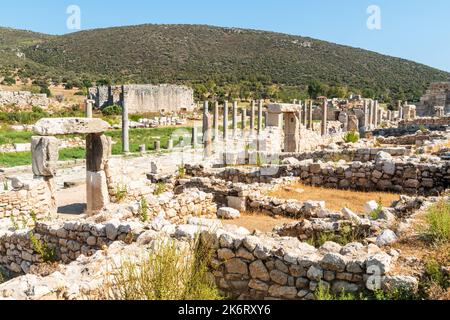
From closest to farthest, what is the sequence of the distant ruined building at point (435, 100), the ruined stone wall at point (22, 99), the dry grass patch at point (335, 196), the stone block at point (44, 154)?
the dry grass patch at point (335, 196), the stone block at point (44, 154), the ruined stone wall at point (22, 99), the distant ruined building at point (435, 100)

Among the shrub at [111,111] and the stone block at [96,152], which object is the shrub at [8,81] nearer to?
the shrub at [111,111]

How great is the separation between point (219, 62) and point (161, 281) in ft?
272

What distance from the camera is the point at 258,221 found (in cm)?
880

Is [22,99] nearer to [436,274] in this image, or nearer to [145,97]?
[145,97]

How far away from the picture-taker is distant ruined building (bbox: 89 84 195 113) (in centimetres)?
4734

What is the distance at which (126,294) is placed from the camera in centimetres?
401

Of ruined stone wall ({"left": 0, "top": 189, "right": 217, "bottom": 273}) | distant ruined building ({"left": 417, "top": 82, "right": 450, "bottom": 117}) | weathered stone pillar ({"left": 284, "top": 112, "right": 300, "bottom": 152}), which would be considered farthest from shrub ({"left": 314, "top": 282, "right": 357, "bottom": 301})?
distant ruined building ({"left": 417, "top": 82, "right": 450, "bottom": 117})

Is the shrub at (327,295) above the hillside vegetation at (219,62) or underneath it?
underneath

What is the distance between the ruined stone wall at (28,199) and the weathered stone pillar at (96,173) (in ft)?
3.05

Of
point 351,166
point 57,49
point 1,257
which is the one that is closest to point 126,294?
point 1,257

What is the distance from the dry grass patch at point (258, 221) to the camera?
327 inches

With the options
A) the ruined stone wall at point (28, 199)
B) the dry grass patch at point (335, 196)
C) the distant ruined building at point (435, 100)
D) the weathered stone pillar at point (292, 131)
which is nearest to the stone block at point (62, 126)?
the ruined stone wall at point (28, 199)

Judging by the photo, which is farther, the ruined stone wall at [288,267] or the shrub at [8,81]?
the shrub at [8,81]

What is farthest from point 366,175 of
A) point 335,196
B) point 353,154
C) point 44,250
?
point 44,250
